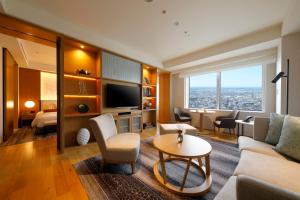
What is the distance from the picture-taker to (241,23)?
2643 millimetres

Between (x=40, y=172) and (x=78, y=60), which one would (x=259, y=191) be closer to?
(x=40, y=172)

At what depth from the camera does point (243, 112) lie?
3939mm

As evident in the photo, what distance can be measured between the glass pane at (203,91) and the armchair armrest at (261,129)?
260 centimetres

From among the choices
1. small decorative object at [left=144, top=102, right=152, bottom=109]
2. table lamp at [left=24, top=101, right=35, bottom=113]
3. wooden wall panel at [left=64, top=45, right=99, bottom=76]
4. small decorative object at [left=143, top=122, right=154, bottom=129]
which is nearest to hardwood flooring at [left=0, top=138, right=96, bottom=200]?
wooden wall panel at [left=64, top=45, right=99, bottom=76]

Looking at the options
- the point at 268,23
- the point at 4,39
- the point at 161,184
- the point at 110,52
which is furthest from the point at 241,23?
the point at 4,39

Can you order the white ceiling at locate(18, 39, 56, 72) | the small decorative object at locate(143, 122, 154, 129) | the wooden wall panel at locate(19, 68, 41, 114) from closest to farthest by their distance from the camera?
the white ceiling at locate(18, 39, 56, 72) < the small decorative object at locate(143, 122, 154, 129) < the wooden wall panel at locate(19, 68, 41, 114)

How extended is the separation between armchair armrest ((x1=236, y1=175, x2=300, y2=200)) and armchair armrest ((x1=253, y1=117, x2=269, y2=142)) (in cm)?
195

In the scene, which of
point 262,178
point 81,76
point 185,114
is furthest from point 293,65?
point 81,76

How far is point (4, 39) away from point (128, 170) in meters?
4.10

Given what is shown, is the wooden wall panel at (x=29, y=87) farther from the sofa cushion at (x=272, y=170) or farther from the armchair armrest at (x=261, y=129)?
the armchair armrest at (x=261, y=129)

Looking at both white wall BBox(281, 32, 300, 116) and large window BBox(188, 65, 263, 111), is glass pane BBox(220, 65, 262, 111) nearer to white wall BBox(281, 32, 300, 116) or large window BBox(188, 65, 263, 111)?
large window BBox(188, 65, 263, 111)

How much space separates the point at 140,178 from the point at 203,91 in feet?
14.3

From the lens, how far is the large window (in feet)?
12.8

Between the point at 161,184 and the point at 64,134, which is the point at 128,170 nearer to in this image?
the point at 161,184
